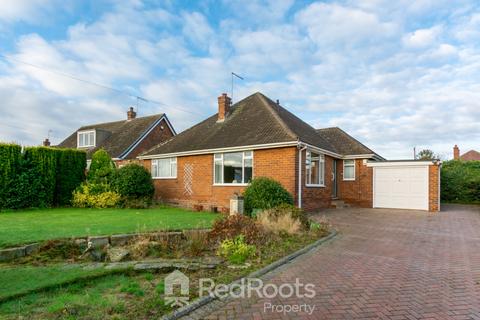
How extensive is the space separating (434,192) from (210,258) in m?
13.9

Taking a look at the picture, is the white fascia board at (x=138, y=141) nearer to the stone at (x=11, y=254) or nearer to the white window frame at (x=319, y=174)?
the white window frame at (x=319, y=174)

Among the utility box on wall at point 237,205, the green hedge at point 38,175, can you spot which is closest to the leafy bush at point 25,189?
the green hedge at point 38,175

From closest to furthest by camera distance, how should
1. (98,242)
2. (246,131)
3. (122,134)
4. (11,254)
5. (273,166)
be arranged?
(11,254) → (98,242) → (273,166) → (246,131) → (122,134)

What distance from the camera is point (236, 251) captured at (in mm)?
6188

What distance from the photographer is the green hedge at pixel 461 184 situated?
19688 millimetres

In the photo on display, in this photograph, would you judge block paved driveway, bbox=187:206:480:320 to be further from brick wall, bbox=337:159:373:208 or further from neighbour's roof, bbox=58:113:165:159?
neighbour's roof, bbox=58:113:165:159

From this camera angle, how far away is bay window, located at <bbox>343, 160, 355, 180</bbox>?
17703 mm

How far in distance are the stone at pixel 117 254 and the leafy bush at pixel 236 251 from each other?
204 cm

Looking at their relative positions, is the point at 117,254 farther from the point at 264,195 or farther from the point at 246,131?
the point at 246,131

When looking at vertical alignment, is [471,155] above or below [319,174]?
above

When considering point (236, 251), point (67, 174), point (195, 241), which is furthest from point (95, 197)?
point (236, 251)

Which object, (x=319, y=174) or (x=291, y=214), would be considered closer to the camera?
(x=291, y=214)

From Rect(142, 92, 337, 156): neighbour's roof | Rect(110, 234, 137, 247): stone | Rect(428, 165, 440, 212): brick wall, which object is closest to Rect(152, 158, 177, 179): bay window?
Rect(142, 92, 337, 156): neighbour's roof

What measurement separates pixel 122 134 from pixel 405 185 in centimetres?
2242
